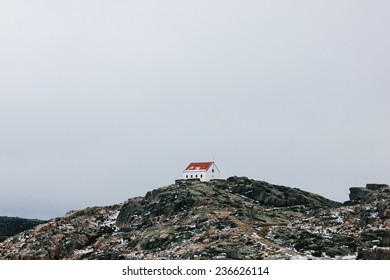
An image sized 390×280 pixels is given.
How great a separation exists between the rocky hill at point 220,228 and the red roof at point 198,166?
9343 millimetres

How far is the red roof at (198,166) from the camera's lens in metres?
112

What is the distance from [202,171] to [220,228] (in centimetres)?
4835

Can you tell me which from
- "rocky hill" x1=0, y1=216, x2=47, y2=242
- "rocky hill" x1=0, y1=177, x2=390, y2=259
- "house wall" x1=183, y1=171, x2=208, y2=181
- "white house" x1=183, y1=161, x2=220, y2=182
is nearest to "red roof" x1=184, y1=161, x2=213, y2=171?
"white house" x1=183, y1=161, x2=220, y2=182

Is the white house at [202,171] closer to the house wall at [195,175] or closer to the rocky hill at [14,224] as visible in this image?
the house wall at [195,175]

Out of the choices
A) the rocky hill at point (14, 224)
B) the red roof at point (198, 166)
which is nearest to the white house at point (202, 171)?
the red roof at point (198, 166)

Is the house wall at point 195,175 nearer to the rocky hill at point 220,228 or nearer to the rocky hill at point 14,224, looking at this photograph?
the rocky hill at point 220,228

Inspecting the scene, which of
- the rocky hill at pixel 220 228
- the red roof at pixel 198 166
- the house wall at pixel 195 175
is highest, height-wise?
the red roof at pixel 198 166

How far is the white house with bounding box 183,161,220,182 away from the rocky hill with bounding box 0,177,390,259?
26.6ft

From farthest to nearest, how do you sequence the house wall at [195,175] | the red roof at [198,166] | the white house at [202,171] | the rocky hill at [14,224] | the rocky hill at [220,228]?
1. the rocky hill at [14,224]
2. the red roof at [198,166]
3. the white house at [202,171]
4. the house wall at [195,175]
5. the rocky hill at [220,228]

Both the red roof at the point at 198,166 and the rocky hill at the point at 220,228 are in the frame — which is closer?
the rocky hill at the point at 220,228

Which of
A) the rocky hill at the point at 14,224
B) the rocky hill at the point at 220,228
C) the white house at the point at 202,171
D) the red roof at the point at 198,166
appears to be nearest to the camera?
the rocky hill at the point at 220,228

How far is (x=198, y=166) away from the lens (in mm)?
113938

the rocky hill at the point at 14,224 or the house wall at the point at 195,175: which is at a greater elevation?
the house wall at the point at 195,175

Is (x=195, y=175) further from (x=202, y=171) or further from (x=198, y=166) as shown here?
(x=198, y=166)
